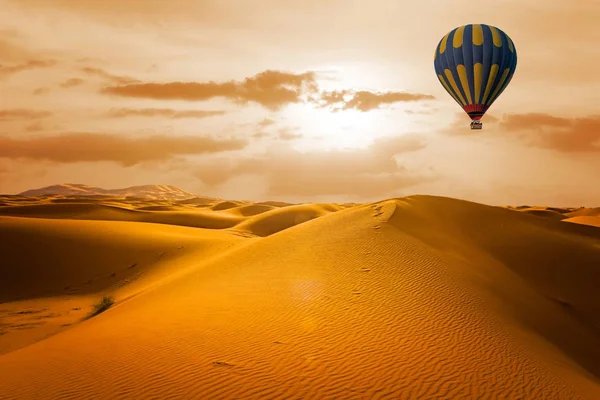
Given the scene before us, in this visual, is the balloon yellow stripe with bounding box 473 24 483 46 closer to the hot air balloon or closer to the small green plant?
the hot air balloon

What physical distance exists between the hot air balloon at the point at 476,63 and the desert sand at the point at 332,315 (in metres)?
9.56

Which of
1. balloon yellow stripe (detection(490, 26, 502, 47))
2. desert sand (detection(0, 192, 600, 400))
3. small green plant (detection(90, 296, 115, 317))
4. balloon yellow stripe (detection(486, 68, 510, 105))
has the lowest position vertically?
small green plant (detection(90, 296, 115, 317))

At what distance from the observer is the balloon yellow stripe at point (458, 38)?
3031cm

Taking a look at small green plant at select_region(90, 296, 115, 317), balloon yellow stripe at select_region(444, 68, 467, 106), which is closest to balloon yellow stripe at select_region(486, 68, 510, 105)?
balloon yellow stripe at select_region(444, 68, 467, 106)

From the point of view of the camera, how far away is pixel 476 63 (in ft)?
98.5

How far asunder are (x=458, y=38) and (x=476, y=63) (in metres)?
2.40

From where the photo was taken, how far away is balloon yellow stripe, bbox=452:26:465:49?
3031 cm

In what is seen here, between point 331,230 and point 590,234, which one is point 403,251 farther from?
point 590,234

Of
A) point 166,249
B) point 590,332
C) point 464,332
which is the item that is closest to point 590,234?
point 590,332

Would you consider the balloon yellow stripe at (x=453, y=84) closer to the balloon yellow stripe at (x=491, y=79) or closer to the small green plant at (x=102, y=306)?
the balloon yellow stripe at (x=491, y=79)

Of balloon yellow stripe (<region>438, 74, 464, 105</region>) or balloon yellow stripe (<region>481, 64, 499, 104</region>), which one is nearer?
balloon yellow stripe (<region>481, 64, 499, 104</region>)

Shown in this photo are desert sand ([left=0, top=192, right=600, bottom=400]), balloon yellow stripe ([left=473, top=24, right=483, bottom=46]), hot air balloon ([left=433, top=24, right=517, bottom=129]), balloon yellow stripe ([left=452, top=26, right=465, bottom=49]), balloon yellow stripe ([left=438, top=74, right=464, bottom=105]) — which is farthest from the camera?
balloon yellow stripe ([left=438, top=74, right=464, bottom=105])

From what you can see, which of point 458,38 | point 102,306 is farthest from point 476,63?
point 102,306

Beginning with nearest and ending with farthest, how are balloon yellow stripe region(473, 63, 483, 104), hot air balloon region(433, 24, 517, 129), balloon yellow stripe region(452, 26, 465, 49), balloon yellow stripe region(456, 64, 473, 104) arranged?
hot air balloon region(433, 24, 517, 129), balloon yellow stripe region(473, 63, 483, 104), balloon yellow stripe region(452, 26, 465, 49), balloon yellow stripe region(456, 64, 473, 104)
